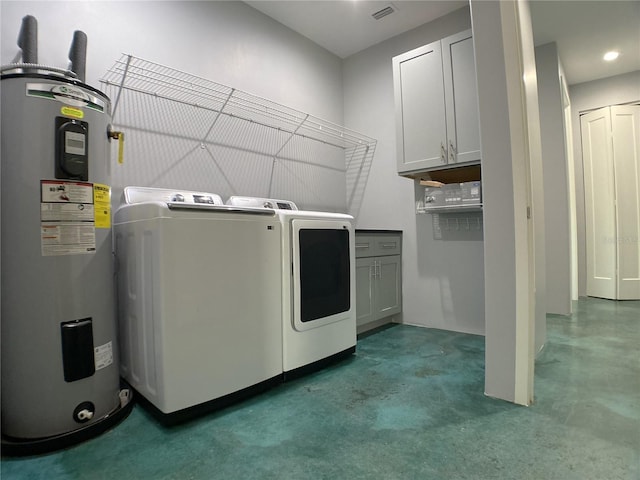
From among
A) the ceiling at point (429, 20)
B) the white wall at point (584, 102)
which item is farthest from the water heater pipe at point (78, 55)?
the white wall at point (584, 102)

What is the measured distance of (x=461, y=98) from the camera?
2.52 metres

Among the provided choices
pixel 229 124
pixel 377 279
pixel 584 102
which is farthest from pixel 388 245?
pixel 584 102

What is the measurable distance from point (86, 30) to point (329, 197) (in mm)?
2279

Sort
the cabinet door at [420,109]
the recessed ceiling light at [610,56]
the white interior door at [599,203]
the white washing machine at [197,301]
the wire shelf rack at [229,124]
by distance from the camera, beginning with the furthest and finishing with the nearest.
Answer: the white interior door at [599,203]
the recessed ceiling light at [610,56]
the cabinet door at [420,109]
the wire shelf rack at [229,124]
the white washing machine at [197,301]

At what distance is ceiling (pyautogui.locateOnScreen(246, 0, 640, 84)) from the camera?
2.75 metres

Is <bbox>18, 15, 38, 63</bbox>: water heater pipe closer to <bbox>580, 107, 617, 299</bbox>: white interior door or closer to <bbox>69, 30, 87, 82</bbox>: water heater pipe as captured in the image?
<bbox>69, 30, 87, 82</bbox>: water heater pipe

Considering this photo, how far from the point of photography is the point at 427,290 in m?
3.03

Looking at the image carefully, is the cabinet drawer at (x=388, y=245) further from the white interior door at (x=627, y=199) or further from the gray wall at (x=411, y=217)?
the white interior door at (x=627, y=199)

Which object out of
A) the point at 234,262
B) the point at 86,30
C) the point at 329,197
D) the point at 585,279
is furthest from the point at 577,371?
the point at 86,30

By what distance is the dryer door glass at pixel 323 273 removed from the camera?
6.32ft

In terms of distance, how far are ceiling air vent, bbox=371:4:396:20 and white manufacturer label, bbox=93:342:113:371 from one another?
3.14 metres

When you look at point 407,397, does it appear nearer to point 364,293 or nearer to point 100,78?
point 364,293

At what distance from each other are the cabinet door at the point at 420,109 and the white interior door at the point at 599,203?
9.85ft

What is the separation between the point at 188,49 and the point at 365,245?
76.9 inches
